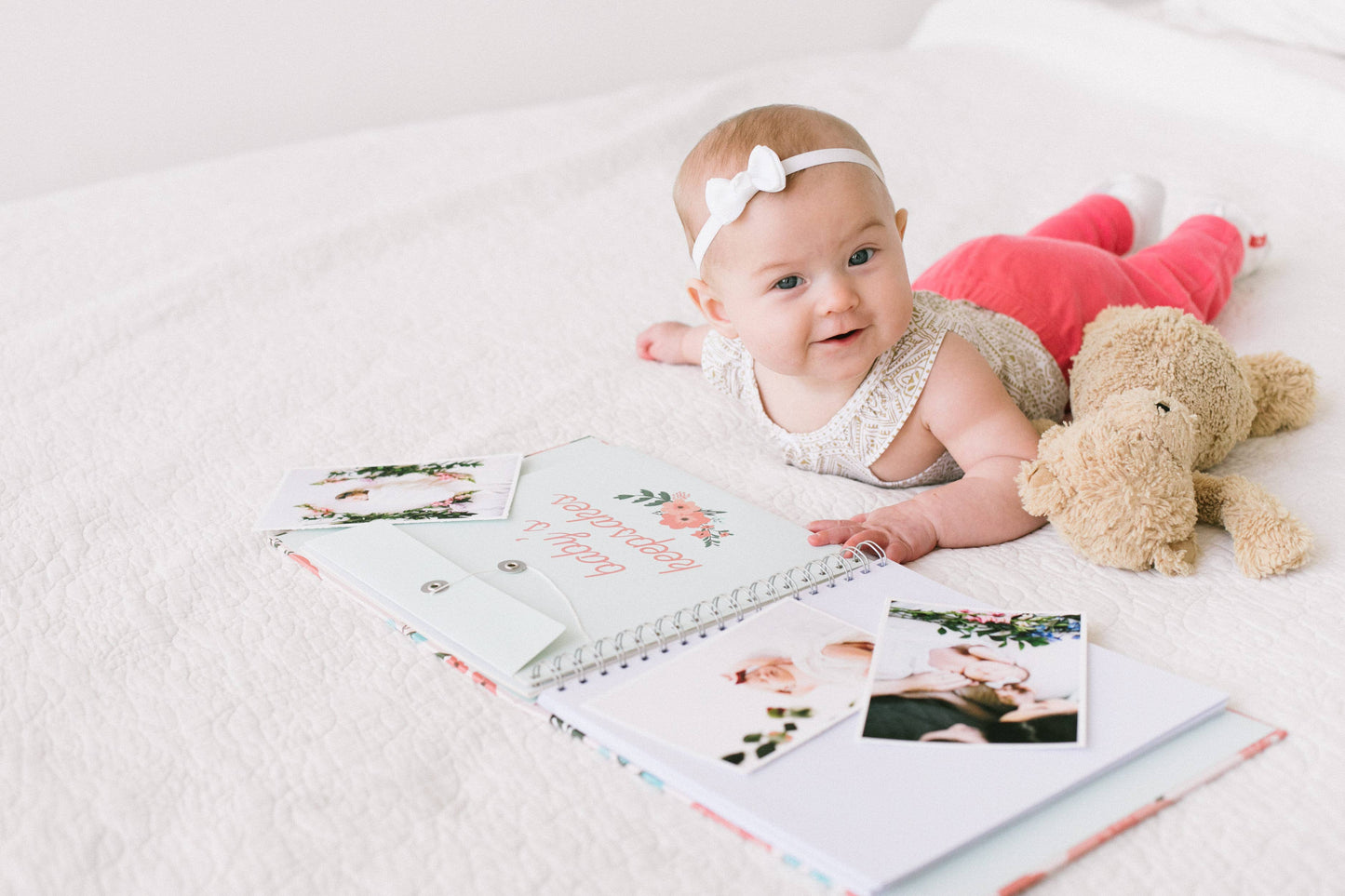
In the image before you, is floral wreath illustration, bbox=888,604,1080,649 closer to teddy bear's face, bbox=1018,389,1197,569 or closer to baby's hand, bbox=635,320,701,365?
teddy bear's face, bbox=1018,389,1197,569

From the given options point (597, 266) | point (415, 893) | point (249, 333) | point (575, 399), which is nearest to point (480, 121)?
point (597, 266)

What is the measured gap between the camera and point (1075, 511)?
833 millimetres

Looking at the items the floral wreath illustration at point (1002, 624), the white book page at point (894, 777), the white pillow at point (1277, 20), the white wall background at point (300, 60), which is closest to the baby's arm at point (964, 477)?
the floral wreath illustration at point (1002, 624)

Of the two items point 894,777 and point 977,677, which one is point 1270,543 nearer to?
point 977,677

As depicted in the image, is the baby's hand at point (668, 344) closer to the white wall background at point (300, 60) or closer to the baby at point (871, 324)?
the baby at point (871, 324)

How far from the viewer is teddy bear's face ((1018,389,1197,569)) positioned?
812 millimetres

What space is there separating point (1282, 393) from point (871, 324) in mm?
399

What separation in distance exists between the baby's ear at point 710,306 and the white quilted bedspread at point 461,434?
0.13 m

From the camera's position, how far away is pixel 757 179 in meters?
0.86

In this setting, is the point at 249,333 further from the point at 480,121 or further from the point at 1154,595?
the point at 1154,595

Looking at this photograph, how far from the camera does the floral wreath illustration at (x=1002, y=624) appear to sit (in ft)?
2.34

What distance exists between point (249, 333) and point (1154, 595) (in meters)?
1.00


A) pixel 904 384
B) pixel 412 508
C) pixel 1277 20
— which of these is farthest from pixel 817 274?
pixel 1277 20

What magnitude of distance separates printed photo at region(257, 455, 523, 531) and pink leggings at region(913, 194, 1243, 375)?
52cm
